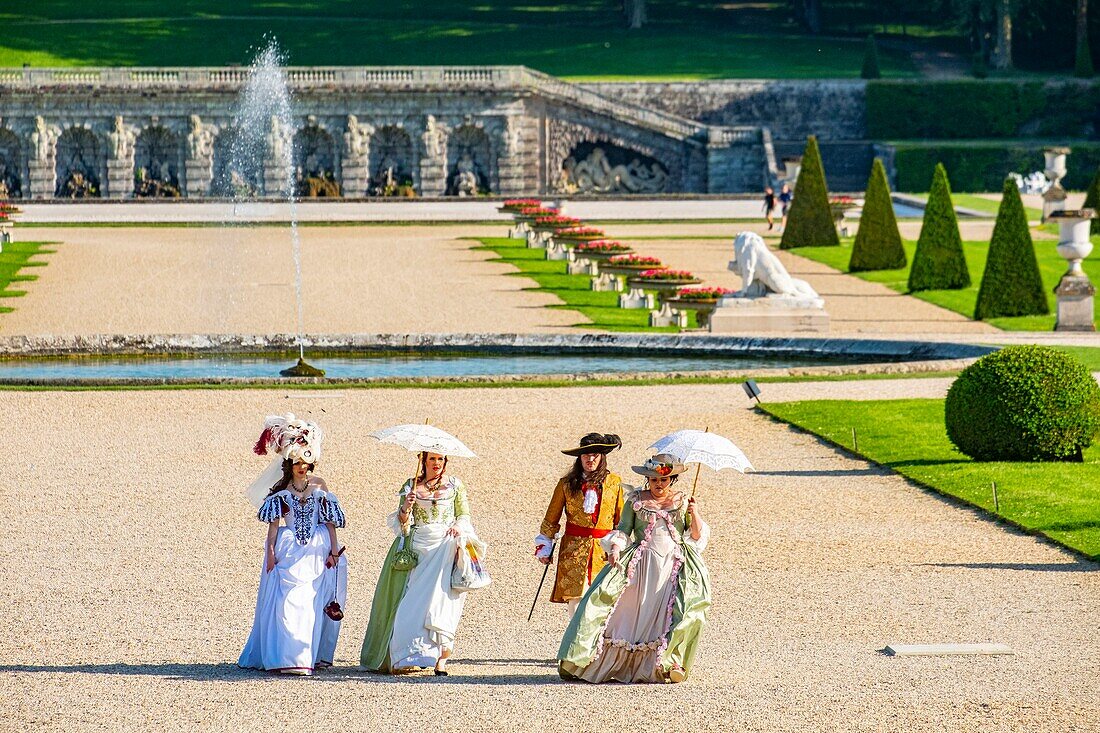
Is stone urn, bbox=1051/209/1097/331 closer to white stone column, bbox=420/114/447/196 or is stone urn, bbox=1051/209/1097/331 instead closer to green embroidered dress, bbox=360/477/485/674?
green embroidered dress, bbox=360/477/485/674

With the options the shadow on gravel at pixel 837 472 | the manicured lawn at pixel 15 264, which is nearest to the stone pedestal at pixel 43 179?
the manicured lawn at pixel 15 264

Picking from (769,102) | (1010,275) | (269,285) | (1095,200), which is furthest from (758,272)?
(769,102)

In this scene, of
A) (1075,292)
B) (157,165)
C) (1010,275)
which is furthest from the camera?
(157,165)

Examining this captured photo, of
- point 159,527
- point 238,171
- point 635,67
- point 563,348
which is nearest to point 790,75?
point 635,67

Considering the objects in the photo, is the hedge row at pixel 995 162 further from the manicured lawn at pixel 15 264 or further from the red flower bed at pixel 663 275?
the red flower bed at pixel 663 275

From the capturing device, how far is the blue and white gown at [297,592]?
12.9 meters

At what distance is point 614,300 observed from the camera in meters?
40.7

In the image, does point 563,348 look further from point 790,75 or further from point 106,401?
point 790,75

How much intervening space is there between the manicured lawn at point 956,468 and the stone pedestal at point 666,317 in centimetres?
1115

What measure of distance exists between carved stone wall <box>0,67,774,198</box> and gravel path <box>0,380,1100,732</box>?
2022 inches

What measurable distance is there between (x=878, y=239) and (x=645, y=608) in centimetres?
3486

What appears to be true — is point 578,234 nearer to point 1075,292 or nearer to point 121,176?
point 1075,292

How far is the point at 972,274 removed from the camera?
44875 millimetres

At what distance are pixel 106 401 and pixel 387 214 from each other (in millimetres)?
36103
